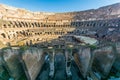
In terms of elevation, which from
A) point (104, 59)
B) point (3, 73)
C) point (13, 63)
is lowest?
point (3, 73)

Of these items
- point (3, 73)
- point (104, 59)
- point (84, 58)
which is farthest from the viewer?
point (3, 73)

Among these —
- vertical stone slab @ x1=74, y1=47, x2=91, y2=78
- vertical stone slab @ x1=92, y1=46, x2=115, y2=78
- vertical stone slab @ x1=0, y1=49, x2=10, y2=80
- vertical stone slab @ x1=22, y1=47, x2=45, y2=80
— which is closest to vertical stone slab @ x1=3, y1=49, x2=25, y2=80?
vertical stone slab @ x1=0, y1=49, x2=10, y2=80

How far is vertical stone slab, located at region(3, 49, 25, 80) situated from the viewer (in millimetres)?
24344

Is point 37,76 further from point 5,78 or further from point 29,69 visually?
point 5,78

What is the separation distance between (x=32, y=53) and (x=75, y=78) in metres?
10.3

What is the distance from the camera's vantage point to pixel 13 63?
25625mm

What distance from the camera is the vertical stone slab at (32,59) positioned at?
23500 mm

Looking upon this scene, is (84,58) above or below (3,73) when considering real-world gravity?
above

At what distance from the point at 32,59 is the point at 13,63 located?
4.42m

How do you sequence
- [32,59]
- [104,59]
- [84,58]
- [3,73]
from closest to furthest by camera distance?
[32,59]
[84,58]
[104,59]
[3,73]

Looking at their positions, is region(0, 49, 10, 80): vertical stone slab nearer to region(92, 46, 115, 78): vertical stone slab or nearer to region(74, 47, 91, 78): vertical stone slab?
region(74, 47, 91, 78): vertical stone slab

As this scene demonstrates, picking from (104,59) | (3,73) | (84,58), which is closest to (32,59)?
(3,73)

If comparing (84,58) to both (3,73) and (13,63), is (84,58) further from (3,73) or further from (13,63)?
(3,73)

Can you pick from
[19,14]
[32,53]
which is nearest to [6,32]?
[19,14]
